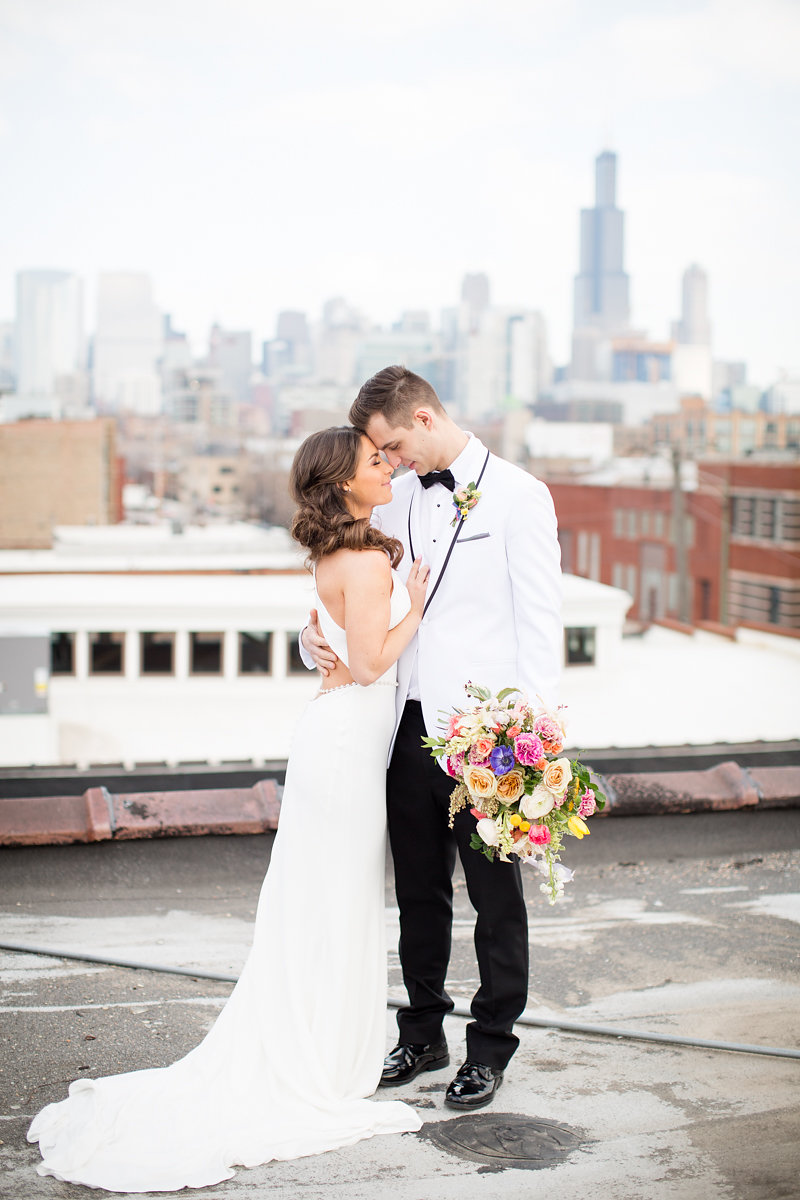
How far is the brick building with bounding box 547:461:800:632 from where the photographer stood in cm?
3788

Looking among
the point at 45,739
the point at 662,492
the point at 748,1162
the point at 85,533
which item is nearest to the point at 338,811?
the point at 748,1162

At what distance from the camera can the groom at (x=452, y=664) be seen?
2.47 meters

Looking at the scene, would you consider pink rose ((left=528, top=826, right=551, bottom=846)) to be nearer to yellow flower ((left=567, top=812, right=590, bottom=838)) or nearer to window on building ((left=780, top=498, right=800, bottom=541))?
yellow flower ((left=567, top=812, right=590, bottom=838))

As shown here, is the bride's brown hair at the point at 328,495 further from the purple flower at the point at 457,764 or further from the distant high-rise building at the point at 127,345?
the distant high-rise building at the point at 127,345

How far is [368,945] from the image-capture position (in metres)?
2.53

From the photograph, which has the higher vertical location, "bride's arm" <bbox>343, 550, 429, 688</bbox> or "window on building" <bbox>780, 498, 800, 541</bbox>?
"bride's arm" <bbox>343, 550, 429, 688</bbox>

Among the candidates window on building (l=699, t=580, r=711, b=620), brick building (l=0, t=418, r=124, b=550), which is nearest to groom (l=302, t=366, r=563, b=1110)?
window on building (l=699, t=580, r=711, b=620)

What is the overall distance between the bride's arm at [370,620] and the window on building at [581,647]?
1915 centimetres

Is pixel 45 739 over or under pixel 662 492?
under

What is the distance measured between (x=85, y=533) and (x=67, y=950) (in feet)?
110

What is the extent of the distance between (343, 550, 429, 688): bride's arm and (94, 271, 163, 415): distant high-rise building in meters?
78.2

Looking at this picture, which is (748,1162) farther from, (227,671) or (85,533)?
(85,533)

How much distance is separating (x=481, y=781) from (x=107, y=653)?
65.2 ft

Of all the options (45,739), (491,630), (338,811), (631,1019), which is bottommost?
(45,739)
